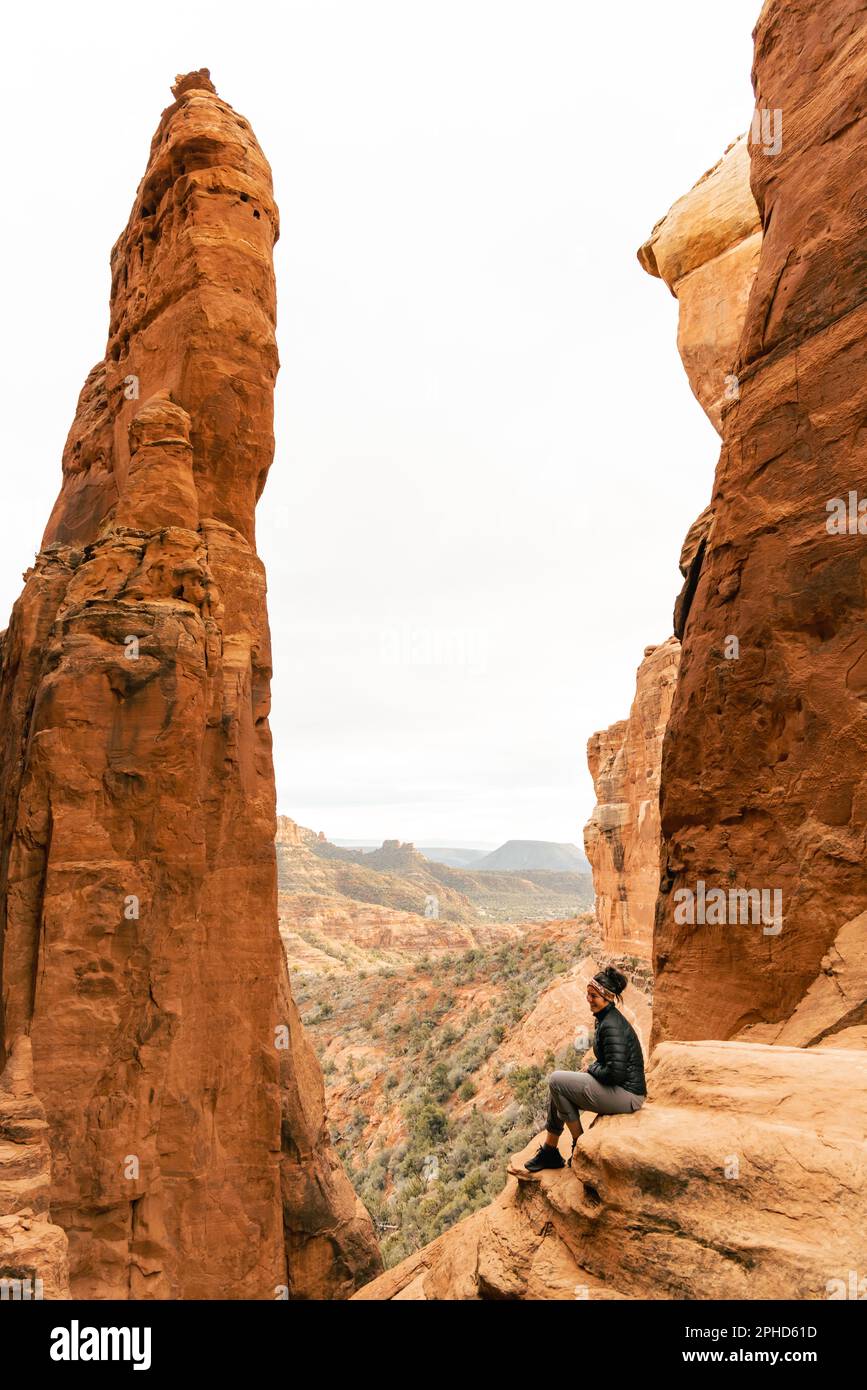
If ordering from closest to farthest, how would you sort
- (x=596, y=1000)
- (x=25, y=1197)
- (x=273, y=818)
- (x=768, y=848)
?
(x=596, y=1000), (x=768, y=848), (x=25, y=1197), (x=273, y=818)

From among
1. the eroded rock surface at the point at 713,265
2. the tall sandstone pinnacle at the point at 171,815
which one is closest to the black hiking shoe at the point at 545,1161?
the tall sandstone pinnacle at the point at 171,815

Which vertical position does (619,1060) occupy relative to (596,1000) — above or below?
below

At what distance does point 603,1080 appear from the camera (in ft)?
19.9

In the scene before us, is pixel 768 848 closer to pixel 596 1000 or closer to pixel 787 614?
pixel 787 614

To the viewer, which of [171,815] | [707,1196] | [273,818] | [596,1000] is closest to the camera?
[707,1196]

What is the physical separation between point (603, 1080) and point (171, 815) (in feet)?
24.4

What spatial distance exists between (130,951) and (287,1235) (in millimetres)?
7193

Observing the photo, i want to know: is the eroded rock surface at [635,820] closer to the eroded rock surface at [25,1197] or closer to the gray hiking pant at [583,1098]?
the eroded rock surface at [25,1197]

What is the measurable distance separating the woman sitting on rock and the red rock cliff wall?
9.68 feet

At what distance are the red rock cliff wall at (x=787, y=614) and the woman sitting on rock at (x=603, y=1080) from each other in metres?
2.95

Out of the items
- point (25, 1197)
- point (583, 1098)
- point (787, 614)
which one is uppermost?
point (787, 614)

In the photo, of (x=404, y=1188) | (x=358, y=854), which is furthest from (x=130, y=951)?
(x=358, y=854)

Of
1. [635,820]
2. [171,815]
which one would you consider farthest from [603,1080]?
[635,820]
